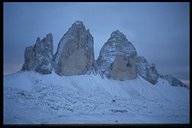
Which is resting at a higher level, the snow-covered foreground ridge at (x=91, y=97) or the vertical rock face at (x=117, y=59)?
the vertical rock face at (x=117, y=59)

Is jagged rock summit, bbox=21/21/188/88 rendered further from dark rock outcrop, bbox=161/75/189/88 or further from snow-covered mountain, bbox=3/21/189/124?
dark rock outcrop, bbox=161/75/189/88

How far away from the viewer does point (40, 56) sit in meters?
32.2

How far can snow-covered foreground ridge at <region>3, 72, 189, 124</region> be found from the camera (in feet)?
57.7

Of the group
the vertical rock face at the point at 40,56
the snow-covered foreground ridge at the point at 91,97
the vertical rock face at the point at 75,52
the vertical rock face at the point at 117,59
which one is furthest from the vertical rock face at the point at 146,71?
the vertical rock face at the point at 40,56

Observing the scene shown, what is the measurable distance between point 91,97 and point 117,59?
13.5m

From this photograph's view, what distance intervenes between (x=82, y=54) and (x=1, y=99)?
27.5 m

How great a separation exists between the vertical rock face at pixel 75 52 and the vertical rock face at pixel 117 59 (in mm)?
3756

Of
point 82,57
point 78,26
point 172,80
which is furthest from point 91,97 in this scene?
point 172,80

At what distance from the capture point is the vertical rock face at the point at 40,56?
31125 mm

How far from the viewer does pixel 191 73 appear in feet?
26.7

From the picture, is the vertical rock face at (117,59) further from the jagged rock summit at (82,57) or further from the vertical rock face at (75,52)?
the vertical rock face at (75,52)

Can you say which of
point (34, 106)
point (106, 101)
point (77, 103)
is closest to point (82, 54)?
point (106, 101)

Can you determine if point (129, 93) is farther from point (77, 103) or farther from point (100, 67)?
point (77, 103)

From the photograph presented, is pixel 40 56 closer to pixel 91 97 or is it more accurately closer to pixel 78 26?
pixel 78 26
